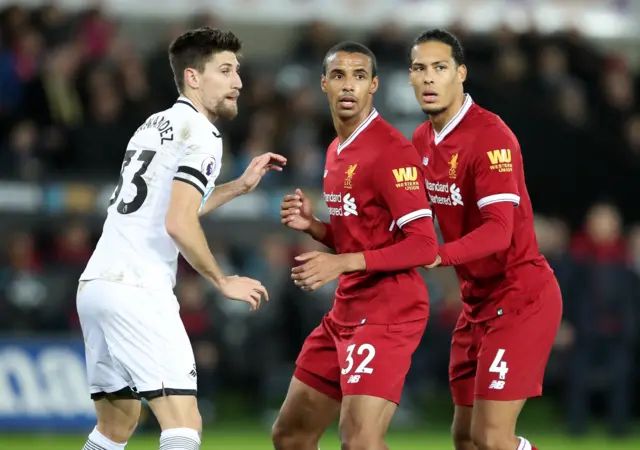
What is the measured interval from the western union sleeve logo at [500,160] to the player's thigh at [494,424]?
1.29m

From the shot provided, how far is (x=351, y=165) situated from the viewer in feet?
21.1

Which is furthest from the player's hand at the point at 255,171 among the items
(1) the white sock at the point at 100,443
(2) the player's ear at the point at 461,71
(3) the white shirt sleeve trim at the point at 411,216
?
(1) the white sock at the point at 100,443

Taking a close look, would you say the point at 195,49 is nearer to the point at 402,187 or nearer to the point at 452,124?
the point at 402,187

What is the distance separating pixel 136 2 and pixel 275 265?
5.43 metres

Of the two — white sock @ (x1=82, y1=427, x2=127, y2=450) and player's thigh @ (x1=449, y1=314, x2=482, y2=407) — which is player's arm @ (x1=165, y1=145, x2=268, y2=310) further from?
player's thigh @ (x1=449, y1=314, x2=482, y2=407)

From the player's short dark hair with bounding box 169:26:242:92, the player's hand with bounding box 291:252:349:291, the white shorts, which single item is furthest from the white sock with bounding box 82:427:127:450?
the player's short dark hair with bounding box 169:26:242:92

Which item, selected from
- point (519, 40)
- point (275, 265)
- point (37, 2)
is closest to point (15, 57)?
point (37, 2)

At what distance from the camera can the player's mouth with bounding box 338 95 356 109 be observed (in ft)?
21.1

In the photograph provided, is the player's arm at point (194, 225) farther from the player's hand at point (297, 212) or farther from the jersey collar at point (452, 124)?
the jersey collar at point (452, 124)

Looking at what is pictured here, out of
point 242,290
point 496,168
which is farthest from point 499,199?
point 242,290

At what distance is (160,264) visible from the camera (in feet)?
19.7

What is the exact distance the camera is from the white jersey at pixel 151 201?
5.93 m

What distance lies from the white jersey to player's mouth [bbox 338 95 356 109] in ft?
2.62

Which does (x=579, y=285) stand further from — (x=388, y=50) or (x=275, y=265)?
(x=388, y=50)
